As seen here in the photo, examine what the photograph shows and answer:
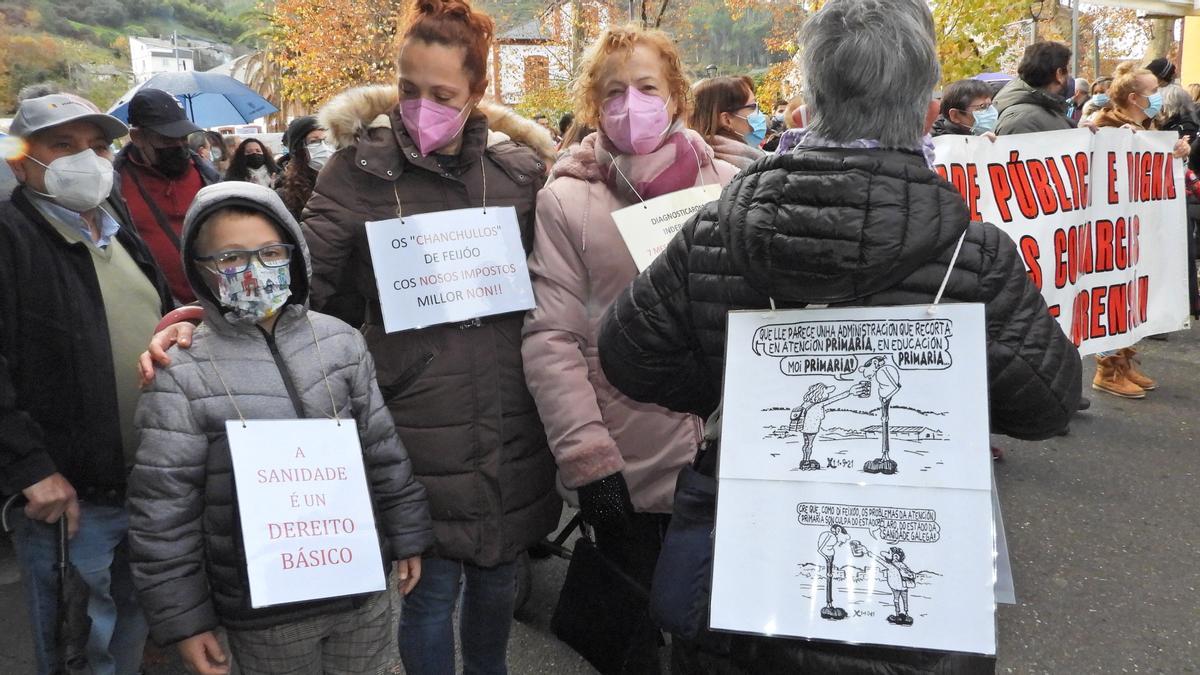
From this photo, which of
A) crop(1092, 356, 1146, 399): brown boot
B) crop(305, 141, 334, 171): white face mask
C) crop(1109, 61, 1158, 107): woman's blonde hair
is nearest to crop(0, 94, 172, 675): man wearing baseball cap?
crop(305, 141, 334, 171): white face mask

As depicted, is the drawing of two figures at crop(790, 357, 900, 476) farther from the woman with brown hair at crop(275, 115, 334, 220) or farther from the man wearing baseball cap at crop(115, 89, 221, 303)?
the woman with brown hair at crop(275, 115, 334, 220)

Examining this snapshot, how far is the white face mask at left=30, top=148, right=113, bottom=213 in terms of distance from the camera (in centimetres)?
223

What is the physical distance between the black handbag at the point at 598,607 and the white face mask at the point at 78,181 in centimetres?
163

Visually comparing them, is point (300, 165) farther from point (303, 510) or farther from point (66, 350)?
point (303, 510)

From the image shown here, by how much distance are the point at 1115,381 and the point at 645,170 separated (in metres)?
4.88

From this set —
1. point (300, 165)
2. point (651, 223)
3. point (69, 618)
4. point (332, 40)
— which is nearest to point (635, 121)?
point (651, 223)

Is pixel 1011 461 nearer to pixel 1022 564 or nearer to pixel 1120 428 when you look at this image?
pixel 1120 428

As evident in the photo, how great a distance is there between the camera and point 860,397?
1.32m

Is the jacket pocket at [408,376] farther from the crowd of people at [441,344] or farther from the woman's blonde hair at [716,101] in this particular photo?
the woman's blonde hair at [716,101]

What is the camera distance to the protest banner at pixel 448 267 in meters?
2.06

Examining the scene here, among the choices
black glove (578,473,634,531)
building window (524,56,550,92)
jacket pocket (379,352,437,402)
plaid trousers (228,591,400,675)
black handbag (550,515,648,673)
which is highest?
building window (524,56,550,92)

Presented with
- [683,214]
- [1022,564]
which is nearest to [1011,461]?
[1022,564]

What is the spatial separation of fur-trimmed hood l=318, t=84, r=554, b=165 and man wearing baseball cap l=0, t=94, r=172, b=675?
724 millimetres

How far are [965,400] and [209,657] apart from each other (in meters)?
1.58
